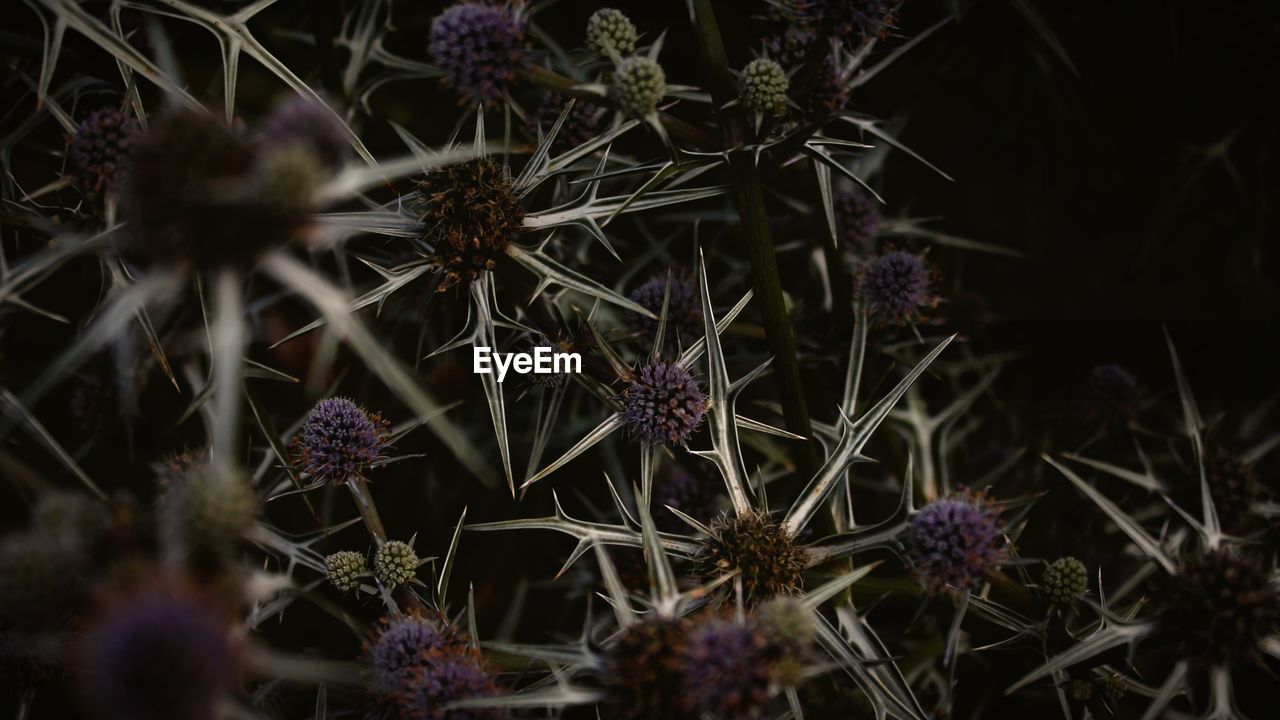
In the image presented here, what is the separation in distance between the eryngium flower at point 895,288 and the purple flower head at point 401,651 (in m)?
0.80

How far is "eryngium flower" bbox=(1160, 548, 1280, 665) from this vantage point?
92 cm

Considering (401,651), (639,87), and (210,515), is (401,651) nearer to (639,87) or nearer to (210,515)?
(210,515)

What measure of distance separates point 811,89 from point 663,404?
494 millimetres

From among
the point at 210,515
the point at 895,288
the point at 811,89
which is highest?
the point at 811,89

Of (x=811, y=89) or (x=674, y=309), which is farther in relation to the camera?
(x=674, y=309)

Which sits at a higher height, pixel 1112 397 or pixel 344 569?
pixel 344 569

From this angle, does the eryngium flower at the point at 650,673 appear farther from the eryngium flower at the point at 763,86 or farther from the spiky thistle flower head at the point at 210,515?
the eryngium flower at the point at 763,86

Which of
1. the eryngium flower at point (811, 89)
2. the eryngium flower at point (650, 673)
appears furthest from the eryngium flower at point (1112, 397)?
the eryngium flower at point (650, 673)

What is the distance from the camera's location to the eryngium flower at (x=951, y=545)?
96cm

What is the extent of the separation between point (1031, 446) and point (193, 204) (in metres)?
1.43

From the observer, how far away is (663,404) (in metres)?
1.05

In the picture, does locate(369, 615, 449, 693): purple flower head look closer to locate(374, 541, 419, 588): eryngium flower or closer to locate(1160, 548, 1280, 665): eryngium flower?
locate(374, 541, 419, 588): eryngium flower

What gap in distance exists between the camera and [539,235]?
1.20 meters

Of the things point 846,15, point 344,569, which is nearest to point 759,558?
point 344,569
